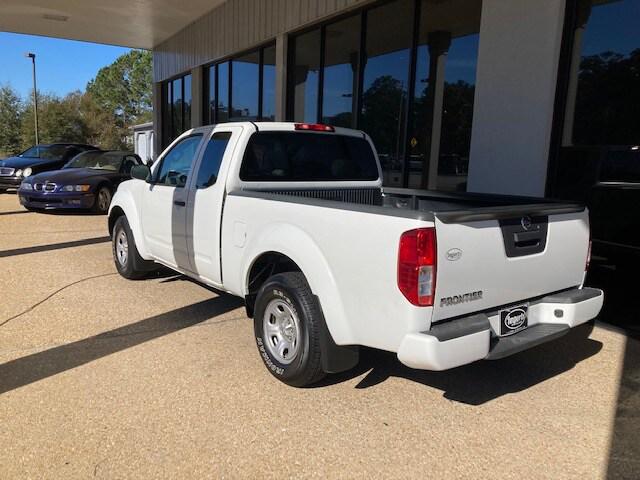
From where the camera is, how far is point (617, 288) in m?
5.27

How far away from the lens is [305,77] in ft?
35.6

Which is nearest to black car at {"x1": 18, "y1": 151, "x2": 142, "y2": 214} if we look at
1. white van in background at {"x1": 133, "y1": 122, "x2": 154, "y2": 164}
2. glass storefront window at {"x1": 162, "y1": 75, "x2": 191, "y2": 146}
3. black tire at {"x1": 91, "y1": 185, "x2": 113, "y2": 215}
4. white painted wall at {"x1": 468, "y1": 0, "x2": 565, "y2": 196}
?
black tire at {"x1": 91, "y1": 185, "x2": 113, "y2": 215}

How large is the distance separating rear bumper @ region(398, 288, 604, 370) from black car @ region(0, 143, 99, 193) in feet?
47.5

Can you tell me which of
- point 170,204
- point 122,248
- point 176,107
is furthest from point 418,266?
point 176,107

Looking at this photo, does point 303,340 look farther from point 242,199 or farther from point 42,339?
point 42,339

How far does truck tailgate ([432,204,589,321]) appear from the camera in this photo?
288cm

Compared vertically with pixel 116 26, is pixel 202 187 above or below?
below

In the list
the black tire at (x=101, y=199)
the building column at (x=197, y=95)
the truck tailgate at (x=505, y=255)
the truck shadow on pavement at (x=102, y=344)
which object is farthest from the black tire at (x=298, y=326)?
the building column at (x=197, y=95)

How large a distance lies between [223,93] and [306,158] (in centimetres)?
1076

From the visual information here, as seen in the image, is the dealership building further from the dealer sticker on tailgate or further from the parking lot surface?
the dealer sticker on tailgate

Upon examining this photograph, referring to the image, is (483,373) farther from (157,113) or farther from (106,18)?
(157,113)

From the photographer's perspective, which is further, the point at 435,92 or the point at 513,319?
the point at 435,92

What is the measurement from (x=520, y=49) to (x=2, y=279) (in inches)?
255

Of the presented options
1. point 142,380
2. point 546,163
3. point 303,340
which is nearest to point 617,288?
point 546,163
